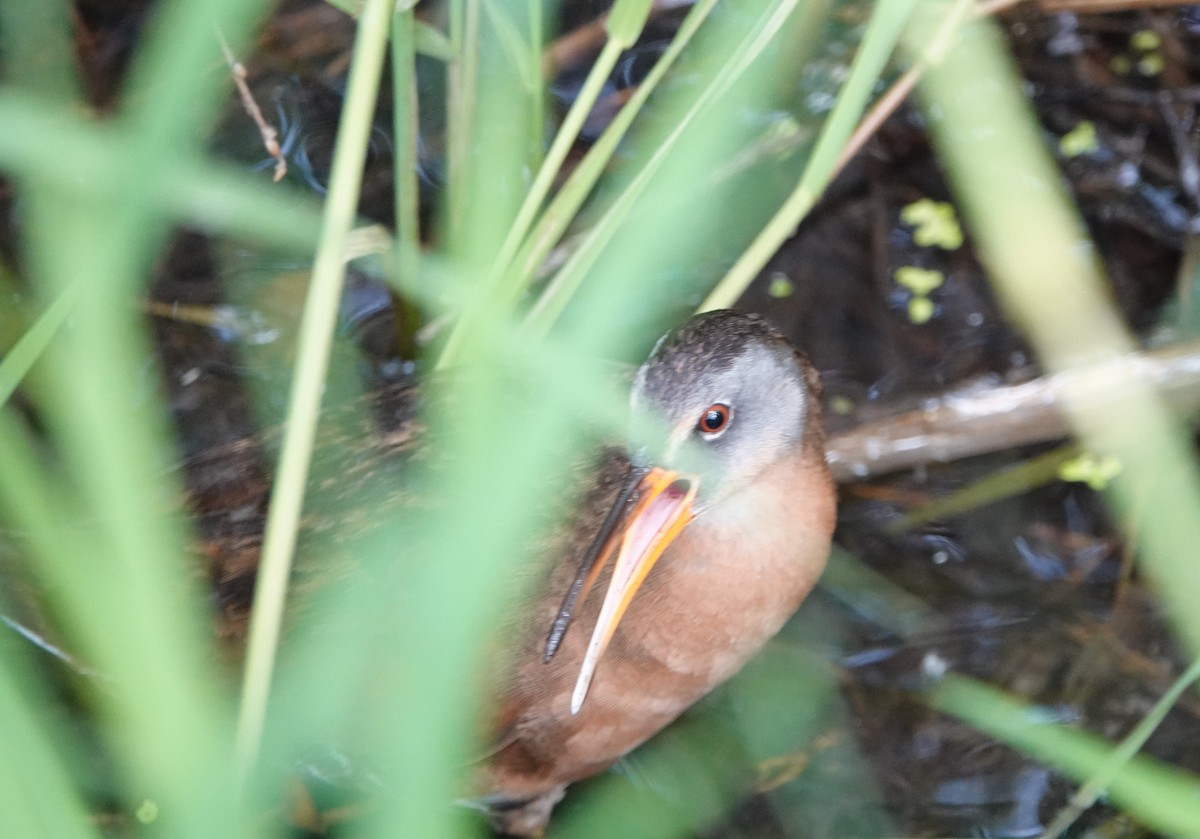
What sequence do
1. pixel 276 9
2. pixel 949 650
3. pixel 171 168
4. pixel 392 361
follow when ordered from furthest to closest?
pixel 276 9
pixel 392 361
pixel 949 650
pixel 171 168

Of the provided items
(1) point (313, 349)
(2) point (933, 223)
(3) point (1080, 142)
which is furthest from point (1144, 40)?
(1) point (313, 349)

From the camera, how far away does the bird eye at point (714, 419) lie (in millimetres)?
1634

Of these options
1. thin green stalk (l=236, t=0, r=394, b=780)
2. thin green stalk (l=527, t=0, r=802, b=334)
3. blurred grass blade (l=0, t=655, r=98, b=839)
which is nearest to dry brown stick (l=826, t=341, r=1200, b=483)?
thin green stalk (l=527, t=0, r=802, b=334)

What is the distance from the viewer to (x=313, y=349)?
1.07 m

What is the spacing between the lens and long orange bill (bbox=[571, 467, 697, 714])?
1548 millimetres

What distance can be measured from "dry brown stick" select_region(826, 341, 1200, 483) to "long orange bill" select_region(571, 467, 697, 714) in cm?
81

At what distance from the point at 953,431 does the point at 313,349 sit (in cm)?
161

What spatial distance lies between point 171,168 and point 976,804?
5.79ft

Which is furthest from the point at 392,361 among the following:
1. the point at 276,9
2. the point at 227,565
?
the point at 276,9

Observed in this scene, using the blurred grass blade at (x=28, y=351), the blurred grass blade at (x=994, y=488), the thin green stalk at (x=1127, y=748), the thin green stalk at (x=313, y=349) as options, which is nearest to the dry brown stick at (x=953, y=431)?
the blurred grass blade at (x=994, y=488)

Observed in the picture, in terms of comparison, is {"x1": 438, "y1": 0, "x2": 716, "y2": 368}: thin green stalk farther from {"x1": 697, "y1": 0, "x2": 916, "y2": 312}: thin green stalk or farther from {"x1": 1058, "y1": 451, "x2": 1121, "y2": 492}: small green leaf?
{"x1": 1058, "y1": 451, "x2": 1121, "y2": 492}: small green leaf

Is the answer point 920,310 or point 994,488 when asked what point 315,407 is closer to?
point 994,488

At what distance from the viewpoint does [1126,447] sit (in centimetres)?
87

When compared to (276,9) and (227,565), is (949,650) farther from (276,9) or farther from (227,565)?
(276,9)
